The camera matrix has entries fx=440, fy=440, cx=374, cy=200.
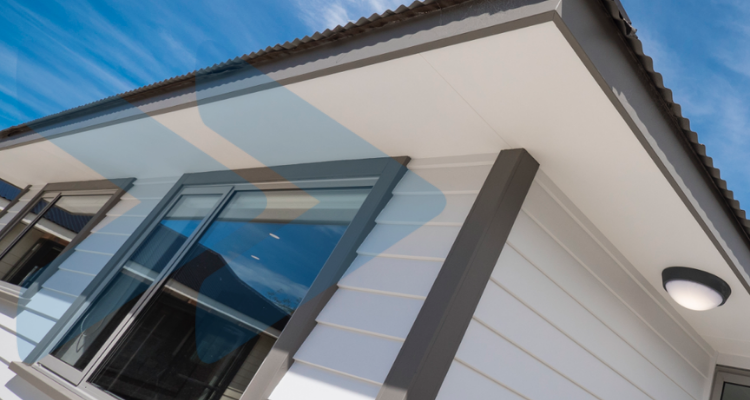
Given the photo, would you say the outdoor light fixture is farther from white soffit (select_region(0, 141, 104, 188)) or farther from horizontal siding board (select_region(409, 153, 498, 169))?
white soffit (select_region(0, 141, 104, 188))

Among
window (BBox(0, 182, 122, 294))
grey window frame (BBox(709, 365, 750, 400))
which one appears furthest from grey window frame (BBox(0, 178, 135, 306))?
grey window frame (BBox(709, 365, 750, 400))

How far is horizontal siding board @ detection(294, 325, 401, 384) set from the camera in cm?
161

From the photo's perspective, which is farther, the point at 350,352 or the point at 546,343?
the point at 546,343

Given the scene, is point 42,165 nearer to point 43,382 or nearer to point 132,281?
point 132,281

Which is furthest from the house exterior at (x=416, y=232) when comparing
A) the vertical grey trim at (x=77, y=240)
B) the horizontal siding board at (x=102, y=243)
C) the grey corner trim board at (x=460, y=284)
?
the vertical grey trim at (x=77, y=240)

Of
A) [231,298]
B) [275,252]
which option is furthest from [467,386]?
[231,298]

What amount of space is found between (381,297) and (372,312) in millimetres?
73

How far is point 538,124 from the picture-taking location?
5.46ft

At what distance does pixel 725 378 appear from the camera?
3.13 metres

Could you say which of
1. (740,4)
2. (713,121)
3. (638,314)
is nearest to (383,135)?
(638,314)

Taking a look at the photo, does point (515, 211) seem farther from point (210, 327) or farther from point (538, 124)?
point (210, 327)

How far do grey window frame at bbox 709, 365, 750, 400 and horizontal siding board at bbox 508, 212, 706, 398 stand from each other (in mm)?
108

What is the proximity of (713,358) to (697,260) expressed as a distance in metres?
1.68

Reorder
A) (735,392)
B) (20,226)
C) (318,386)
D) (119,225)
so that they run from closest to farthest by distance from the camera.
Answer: (318,386) → (735,392) → (119,225) → (20,226)
